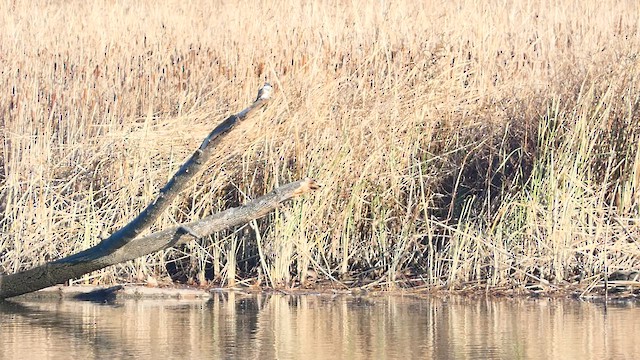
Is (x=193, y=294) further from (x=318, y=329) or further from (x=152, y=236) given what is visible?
(x=318, y=329)

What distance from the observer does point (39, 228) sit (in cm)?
755

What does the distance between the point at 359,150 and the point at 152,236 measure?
→ 226 centimetres

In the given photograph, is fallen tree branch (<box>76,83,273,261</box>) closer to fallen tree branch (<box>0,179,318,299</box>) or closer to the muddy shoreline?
fallen tree branch (<box>0,179,318,299</box>)

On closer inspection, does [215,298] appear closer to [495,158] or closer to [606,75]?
[495,158]

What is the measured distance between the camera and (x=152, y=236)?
601cm

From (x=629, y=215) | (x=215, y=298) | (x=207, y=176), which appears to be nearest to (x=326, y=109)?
(x=207, y=176)

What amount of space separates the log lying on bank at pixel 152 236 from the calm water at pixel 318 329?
0.80ft

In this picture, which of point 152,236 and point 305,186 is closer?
point 305,186

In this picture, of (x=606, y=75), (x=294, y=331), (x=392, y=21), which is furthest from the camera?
(x=392, y=21)

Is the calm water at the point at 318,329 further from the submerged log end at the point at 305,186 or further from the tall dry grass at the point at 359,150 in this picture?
the submerged log end at the point at 305,186

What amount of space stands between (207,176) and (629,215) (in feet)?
8.94

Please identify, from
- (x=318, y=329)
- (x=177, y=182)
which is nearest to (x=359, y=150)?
(x=318, y=329)

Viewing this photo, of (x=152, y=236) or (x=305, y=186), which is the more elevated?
(x=305, y=186)

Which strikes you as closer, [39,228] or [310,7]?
[39,228]
